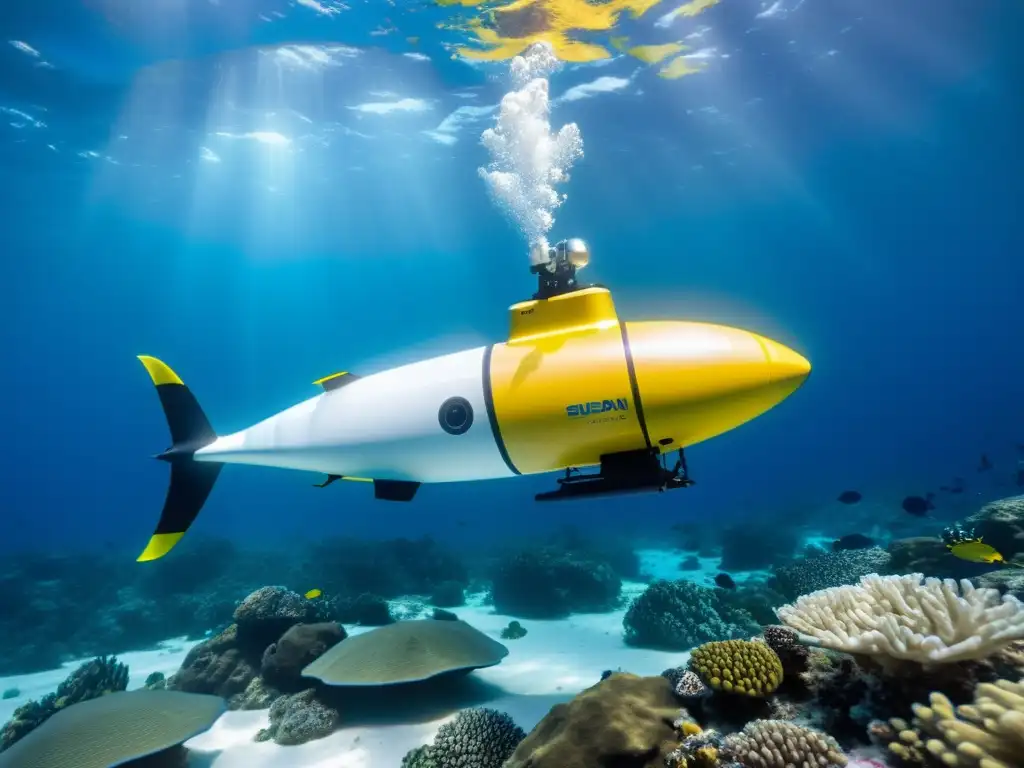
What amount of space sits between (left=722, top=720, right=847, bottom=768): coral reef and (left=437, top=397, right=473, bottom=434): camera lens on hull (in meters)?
2.59

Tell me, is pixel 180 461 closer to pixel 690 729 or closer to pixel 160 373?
pixel 160 373

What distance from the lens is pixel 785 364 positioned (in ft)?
11.4

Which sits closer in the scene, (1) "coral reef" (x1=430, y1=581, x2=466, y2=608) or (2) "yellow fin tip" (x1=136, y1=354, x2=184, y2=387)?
(2) "yellow fin tip" (x1=136, y1=354, x2=184, y2=387)

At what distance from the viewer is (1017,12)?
20625 millimetres

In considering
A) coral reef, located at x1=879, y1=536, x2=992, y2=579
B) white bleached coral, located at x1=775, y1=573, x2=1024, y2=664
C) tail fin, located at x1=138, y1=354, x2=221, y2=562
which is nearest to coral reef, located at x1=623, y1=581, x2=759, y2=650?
coral reef, located at x1=879, y1=536, x2=992, y2=579

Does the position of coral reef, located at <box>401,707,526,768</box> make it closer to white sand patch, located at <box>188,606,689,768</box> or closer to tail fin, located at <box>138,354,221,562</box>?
white sand patch, located at <box>188,606,689,768</box>

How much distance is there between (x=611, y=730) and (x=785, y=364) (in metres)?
Result: 2.78

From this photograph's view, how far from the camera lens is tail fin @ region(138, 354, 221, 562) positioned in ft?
16.3

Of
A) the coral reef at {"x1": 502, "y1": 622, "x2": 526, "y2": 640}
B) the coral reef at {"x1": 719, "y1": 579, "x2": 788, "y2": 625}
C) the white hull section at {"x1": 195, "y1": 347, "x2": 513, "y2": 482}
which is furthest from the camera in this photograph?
the coral reef at {"x1": 502, "y1": 622, "x2": 526, "y2": 640}

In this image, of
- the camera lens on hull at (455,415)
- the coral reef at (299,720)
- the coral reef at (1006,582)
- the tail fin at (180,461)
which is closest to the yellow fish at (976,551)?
the coral reef at (1006,582)

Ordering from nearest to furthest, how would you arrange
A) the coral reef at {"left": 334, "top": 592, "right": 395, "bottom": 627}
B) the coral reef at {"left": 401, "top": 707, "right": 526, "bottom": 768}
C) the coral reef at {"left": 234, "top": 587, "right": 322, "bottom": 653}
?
the coral reef at {"left": 401, "top": 707, "right": 526, "bottom": 768} < the coral reef at {"left": 234, "top": 587, "right": 322, "bottom": 653} < the coral reef at {"left": 334, "top": 592, "right": 395, "bottom": 627}

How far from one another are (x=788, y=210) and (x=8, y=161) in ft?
161

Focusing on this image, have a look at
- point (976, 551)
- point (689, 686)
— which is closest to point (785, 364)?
point (689, 686)

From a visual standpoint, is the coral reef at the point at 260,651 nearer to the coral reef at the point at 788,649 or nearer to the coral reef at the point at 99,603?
the coral reef at the point at 788,649
